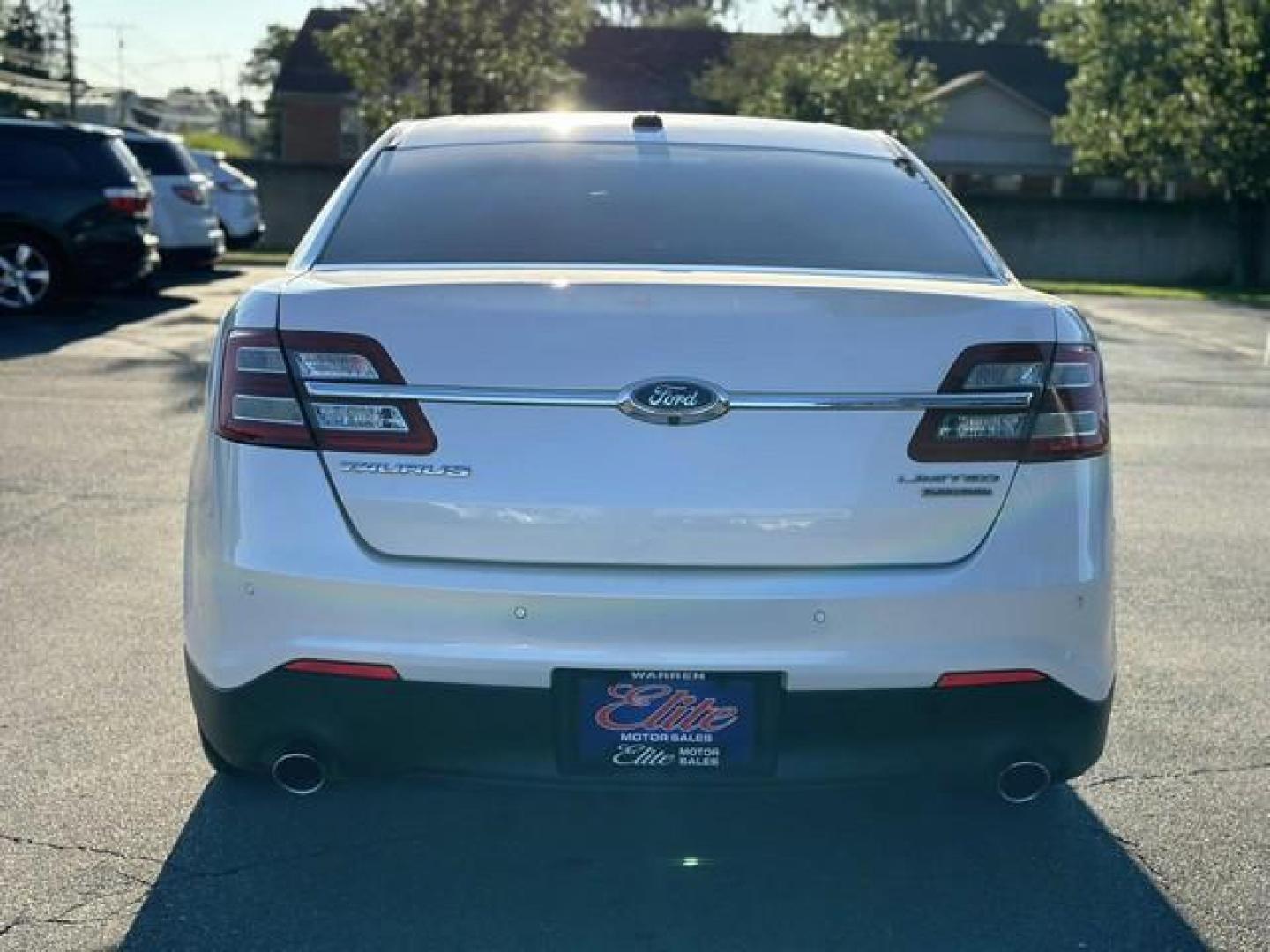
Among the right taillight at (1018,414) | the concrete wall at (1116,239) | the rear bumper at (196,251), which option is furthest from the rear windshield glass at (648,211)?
the concrete wall at (1116,239)

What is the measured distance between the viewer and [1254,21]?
27797 mm

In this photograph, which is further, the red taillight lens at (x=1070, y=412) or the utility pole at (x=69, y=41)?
the utility pole at (x=69, y=41)

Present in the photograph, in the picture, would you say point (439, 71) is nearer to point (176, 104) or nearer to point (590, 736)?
point (590, 736)

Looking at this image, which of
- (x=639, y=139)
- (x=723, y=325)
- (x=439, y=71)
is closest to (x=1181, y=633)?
(x=639, y=139)

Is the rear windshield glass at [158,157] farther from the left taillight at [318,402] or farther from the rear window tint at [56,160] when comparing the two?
→ the left taillight at [318,402]

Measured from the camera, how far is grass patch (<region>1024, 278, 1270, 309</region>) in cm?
2500

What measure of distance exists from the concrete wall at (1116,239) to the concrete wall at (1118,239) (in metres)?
0.02

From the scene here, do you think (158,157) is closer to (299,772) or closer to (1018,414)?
(299,772)

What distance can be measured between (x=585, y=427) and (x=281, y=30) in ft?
261

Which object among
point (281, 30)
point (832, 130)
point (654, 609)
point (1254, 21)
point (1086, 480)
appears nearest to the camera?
point (654, 609)

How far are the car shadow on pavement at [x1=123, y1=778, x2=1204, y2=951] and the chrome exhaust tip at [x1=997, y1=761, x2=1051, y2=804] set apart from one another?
27 centimetres

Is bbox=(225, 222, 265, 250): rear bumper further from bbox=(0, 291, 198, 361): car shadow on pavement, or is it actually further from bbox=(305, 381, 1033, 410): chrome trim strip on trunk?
bbox=(305, 381, 1033, 410): chrome trim strip on trunk

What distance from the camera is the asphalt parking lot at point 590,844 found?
3217mm

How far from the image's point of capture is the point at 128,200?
14734 millimetres
